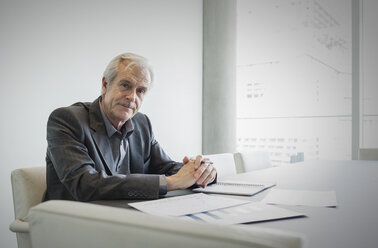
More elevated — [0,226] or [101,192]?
[101,192]

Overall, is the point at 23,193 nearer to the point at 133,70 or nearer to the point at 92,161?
the point at 92,161

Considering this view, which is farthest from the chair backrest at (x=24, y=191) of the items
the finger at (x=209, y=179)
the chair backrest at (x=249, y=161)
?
the chair backrest at (x=249, y=161)

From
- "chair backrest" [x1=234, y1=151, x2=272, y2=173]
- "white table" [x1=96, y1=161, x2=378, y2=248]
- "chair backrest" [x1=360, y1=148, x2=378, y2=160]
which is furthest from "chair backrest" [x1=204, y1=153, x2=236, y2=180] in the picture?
"chair backrest" [x1=360, y1=148, x2=378, y2=160]

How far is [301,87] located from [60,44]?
282cm

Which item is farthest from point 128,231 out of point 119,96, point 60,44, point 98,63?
point 98,63

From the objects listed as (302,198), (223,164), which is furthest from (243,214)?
(223,164)

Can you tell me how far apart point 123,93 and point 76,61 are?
4.78ft

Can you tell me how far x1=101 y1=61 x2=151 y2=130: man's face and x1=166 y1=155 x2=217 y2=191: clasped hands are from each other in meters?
0.48

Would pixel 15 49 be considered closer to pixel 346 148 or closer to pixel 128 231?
pixel 128 231

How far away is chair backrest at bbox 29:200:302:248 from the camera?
312mm

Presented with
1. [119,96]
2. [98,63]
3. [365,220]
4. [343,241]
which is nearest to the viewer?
[343,241]

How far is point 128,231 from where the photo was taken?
37cm

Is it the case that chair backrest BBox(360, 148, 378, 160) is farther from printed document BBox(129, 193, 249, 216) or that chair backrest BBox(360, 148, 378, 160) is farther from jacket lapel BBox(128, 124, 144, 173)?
printed document BBox(129, 193, 249, 216)

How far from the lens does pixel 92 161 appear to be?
1.29 meters
